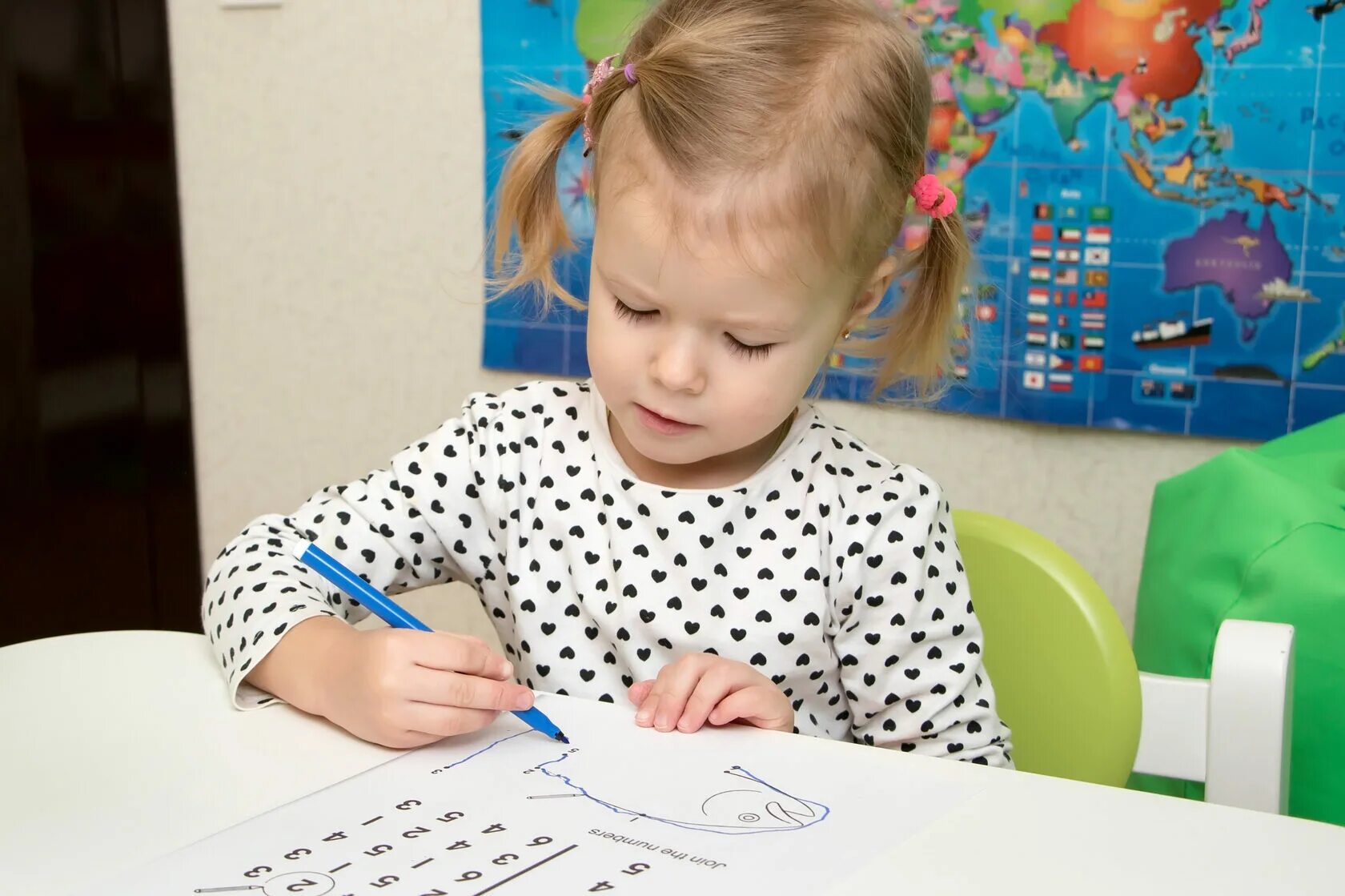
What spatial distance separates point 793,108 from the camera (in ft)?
2.44

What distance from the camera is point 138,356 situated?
2.06 meters

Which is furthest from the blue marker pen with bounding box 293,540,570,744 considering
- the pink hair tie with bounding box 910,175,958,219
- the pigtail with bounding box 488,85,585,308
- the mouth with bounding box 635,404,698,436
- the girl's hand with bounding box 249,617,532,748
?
the pink hair tie with bounding box 910,175,958,219

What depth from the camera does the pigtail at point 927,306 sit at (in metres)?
0.89

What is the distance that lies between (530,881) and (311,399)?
1.68m

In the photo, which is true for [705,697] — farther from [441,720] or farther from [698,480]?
[698,480]

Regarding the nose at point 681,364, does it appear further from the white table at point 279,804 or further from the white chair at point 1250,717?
the white chair at point 1250,717

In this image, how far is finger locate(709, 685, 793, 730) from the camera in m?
0.65

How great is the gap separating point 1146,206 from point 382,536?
95cm

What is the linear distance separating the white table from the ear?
323 mm

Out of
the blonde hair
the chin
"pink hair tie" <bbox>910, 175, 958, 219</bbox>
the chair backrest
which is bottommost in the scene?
the chair backrest

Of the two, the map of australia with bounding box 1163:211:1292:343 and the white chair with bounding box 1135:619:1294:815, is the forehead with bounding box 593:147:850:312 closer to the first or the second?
the white chair with bounding box 1135:619:1294:815

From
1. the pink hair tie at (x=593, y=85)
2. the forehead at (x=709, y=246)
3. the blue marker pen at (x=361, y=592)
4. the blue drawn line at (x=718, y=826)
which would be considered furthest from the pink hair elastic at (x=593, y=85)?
the blue drawn line at (x=718, y=826)

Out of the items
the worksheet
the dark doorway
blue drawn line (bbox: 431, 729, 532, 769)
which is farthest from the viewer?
the dark doorway

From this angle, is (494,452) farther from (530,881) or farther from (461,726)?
(530,881)
